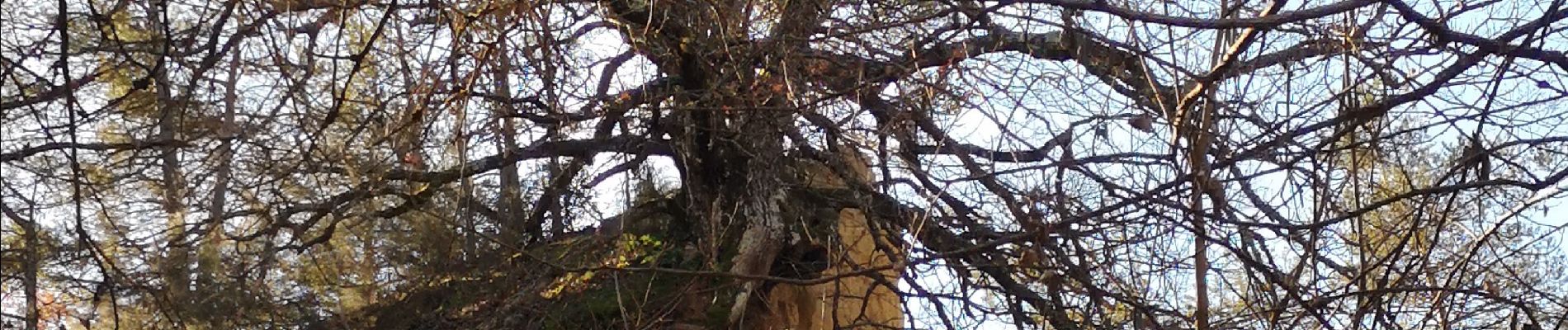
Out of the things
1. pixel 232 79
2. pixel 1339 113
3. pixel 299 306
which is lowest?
pixel 1339 113

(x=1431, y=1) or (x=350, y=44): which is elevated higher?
(x=350, y=44)

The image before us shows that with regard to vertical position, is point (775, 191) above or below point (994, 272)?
above

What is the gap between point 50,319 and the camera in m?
4.75

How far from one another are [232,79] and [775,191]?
5.23 feet

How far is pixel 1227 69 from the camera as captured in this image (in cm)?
350

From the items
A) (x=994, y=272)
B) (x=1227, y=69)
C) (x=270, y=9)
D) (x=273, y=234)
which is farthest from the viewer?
(x=273, y=234)

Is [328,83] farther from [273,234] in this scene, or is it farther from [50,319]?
[50,319]

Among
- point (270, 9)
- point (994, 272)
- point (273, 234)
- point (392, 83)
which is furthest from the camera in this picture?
point (273, 234)

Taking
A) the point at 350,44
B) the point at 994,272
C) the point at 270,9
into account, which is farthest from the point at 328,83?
the point at 994,272

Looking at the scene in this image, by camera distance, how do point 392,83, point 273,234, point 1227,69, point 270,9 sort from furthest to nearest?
point 273,234 < point 392,83 < point 270,9 < point 1227,69

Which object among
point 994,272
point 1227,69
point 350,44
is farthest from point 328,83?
point 1227,69

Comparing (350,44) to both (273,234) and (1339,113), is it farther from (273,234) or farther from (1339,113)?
(1339,113)

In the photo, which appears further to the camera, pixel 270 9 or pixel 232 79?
pixel 232 79

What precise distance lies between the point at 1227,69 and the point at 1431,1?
20.8 inches
